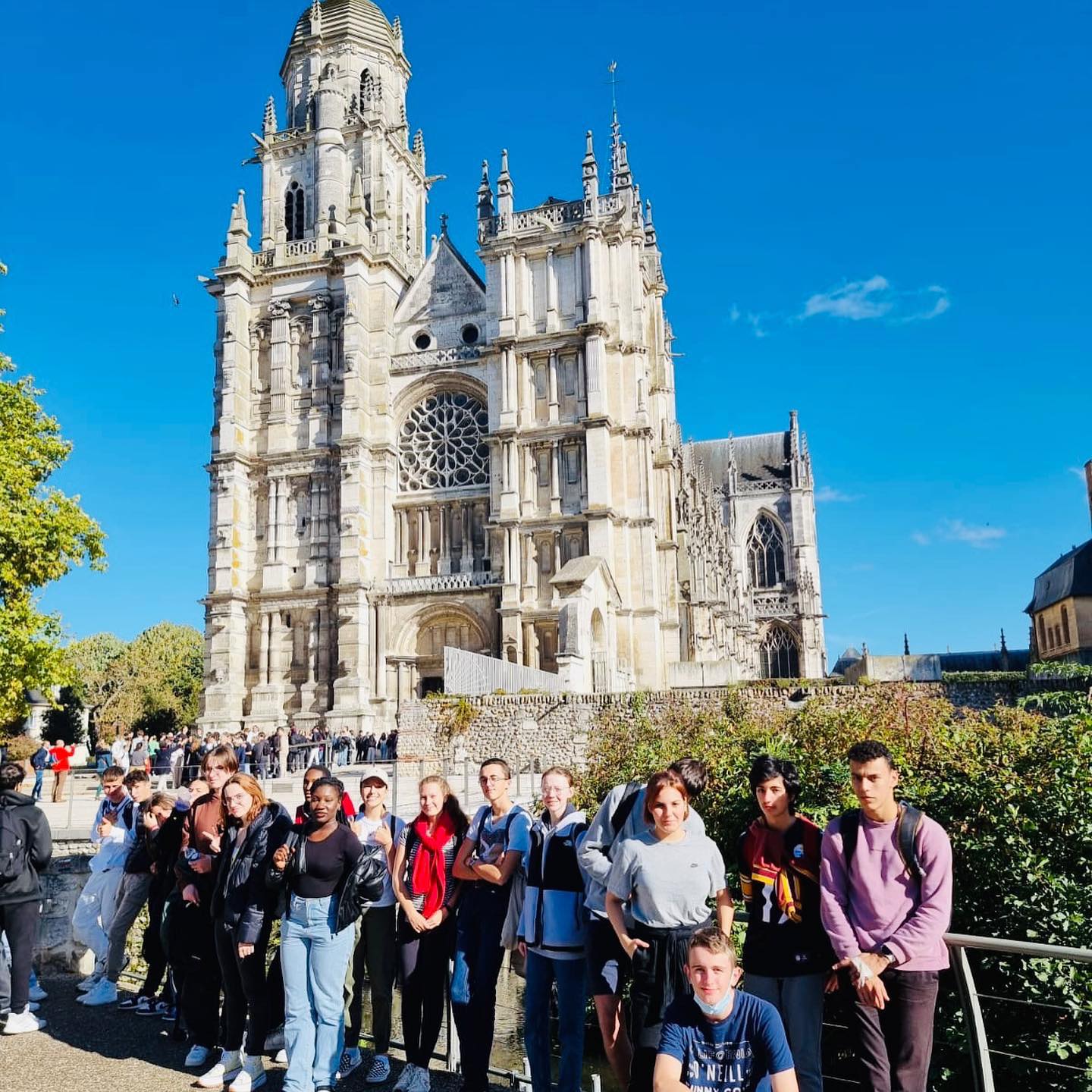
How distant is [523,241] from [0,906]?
95.2ft

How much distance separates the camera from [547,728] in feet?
70.8

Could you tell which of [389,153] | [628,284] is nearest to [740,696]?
[628,284]

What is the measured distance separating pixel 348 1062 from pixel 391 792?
1320cm

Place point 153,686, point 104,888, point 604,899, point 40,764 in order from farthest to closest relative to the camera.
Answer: point 153,686 < point 40,764 < point 104,888 < point 604,899

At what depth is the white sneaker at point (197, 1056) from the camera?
5848 mm

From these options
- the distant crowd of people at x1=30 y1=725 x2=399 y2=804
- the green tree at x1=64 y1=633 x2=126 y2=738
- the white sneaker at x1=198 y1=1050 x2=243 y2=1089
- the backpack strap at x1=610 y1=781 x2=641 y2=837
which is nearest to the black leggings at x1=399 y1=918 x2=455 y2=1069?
the white sneaker at x1=198 y1=1050 x2=243 y2=1089

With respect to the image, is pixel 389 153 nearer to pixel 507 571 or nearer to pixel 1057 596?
pixel 507 571

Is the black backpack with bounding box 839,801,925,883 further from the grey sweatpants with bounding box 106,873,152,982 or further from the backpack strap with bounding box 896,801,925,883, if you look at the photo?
the grey sweatpants with bounding box 106,873,152,982

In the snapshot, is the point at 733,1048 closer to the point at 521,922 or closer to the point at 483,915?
the point at 521,922

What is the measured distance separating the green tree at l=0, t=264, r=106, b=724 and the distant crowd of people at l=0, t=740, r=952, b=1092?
13.3 metres

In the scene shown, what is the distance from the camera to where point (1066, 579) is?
138 feet

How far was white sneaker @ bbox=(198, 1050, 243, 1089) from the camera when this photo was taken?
5.50 m

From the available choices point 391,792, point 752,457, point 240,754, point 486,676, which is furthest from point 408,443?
point 752,457

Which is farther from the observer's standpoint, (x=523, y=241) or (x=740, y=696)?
(x=523, y=241)
